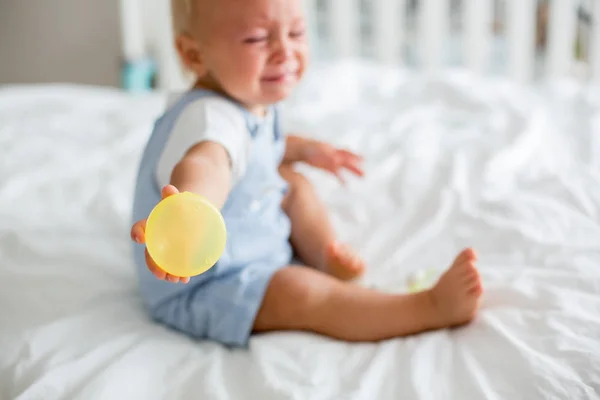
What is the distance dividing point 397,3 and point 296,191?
1.06 metres

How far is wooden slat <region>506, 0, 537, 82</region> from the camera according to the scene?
69.6 inches

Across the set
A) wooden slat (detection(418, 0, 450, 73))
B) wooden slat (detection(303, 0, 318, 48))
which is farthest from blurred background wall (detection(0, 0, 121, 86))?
wooden slat (detection(418, 0, 450, 73))

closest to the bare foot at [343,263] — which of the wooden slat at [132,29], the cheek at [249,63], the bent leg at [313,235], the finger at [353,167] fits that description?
the bent leg at [313,235]

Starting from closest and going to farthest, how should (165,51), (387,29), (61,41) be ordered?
(387,29) → (165,51) → (61,41)

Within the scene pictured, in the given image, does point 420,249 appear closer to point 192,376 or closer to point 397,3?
point 192,376

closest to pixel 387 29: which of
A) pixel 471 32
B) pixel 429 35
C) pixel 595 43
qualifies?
pixel 429 35

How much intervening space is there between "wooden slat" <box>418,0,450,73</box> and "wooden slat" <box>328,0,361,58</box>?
0.57 feet

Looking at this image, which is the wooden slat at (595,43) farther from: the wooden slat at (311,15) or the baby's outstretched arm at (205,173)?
the baby's outstretched arm at (205,173)

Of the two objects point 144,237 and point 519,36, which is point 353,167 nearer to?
point 144,237

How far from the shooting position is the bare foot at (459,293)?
0.72m

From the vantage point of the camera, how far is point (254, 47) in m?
0.76

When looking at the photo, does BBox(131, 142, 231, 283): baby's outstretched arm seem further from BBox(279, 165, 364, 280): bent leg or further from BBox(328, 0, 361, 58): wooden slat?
BBox(328, 0, 361, 58): wooden slat

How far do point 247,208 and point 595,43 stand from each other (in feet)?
4.15

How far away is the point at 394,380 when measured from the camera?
2.11 feet
